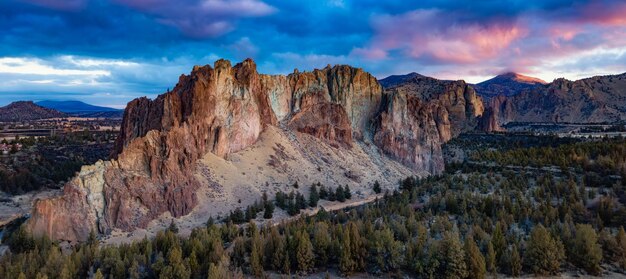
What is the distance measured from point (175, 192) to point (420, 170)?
2311 inches

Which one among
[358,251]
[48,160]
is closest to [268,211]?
[358,251]

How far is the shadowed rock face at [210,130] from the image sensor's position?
4444 cm

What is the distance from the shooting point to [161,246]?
109ft

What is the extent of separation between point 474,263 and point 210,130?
46.1 meters

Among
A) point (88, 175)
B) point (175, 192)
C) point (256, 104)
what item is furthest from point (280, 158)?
point (88, 175)

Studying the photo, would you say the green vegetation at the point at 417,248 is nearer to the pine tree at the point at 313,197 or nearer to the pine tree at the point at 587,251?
the pine tree at the point at 587,251

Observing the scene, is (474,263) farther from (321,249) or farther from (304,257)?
(304,257)

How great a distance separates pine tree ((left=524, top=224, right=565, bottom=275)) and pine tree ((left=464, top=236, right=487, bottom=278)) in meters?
2.92

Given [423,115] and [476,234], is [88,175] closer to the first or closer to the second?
[476,234]

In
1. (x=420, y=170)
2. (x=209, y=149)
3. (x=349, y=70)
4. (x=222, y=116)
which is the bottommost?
(x=420, y=170)

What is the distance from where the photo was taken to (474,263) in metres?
24.8

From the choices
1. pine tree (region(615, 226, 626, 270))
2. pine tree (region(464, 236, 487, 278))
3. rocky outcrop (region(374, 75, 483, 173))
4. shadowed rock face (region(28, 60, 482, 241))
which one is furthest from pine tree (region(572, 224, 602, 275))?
rocky outcrop (region(374, 75, 483, 173))

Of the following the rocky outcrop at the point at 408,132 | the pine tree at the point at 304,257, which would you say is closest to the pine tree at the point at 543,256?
the pine tree at the point at 304,257

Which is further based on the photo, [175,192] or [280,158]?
[280,158]
